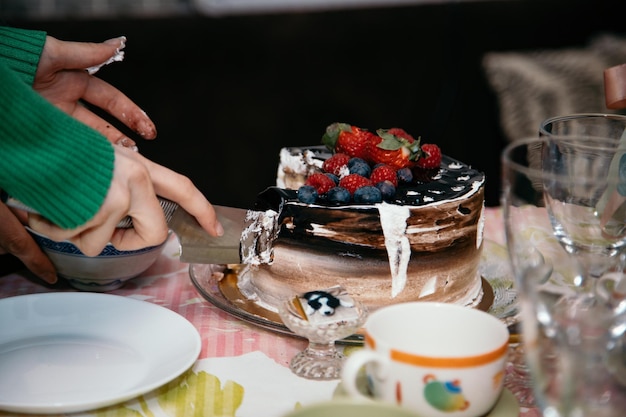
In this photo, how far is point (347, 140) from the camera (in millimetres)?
1348

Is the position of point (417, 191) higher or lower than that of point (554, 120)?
lower

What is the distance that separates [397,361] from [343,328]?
19cm

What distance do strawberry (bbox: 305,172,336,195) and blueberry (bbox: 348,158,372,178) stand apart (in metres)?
0.05

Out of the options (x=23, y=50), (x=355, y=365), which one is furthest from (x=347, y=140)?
(x=355, y=365)

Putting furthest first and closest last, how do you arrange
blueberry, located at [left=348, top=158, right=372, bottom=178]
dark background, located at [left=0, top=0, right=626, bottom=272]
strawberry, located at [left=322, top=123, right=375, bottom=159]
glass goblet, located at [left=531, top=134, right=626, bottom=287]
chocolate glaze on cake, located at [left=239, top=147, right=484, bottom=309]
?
dark background, located at [left=0, top=0, right=626, bottom=272] < strawberry, located at [left=322, top=123, right=375, bottom=159] < blueberry, located at [left=348, top=158, right=372, bottom=178] < chocolate glaze on cake, located at [left=239, top=147, right=484, bottom=309] < glass goblet, located at [left=531, top=134, right=626, bottom=287]

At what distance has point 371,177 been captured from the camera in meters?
1.23

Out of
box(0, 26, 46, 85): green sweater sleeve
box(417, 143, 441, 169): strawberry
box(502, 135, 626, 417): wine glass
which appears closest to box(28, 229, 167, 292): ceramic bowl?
box(0, 26, 46, 85): green sweater sleeve

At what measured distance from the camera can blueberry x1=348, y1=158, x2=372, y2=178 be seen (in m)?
1.24

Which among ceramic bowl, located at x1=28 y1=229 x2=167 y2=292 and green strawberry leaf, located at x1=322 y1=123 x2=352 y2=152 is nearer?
ceramic bowl, located at x1=28 y1=229 x2=167 y2=292

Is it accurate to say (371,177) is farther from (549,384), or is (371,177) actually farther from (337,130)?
(549,384)

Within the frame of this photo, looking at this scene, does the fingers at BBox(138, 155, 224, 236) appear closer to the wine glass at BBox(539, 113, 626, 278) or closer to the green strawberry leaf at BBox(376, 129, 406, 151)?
the green strawberry leaf at BBox(376, 129, 406, 151)

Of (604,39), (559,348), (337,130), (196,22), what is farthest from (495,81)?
(559,348)

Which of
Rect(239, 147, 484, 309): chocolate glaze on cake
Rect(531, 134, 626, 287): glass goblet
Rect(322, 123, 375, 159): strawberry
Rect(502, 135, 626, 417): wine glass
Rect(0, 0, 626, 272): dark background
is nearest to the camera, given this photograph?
Rect(502, 135, 626, 417): wine glass

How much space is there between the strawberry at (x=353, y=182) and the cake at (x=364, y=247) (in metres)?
0.03
